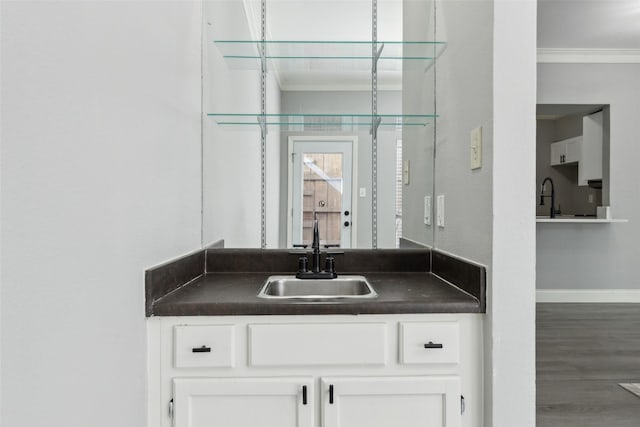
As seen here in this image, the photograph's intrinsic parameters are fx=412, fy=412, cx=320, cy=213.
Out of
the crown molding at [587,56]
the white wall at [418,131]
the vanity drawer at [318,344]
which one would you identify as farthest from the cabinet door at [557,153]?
the vanity drawer at [318,344]

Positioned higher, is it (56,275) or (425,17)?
(425,17)

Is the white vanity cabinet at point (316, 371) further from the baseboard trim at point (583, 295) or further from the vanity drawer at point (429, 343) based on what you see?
the baseboard trim at point (583, 295)

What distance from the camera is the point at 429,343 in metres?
1.27

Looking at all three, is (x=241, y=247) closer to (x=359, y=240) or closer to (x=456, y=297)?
(x=359, y=240)

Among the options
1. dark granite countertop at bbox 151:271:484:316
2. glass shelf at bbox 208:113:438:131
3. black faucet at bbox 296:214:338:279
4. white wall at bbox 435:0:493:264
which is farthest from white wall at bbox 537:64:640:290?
dark granite countertop at bbox 151:271:484:316

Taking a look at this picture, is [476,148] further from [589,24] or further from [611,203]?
[611,203]

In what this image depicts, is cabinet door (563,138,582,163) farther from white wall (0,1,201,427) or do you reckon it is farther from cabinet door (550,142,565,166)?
white wall (0,1,201,427)

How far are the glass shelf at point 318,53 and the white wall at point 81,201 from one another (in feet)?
1.99

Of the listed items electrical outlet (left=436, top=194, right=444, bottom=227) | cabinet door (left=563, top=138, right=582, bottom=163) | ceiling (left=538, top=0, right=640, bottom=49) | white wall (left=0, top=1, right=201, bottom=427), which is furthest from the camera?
cabinet door (left=563, top=138, right=582, bottom=163)

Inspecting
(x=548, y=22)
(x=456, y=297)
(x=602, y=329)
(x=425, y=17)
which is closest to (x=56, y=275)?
(x=456, y=297)

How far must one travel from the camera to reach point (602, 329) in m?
3.72

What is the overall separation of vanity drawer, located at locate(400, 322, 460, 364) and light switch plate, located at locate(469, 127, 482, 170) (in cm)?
52

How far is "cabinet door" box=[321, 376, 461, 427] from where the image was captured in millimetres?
1252

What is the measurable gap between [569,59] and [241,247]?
4.76 meters
